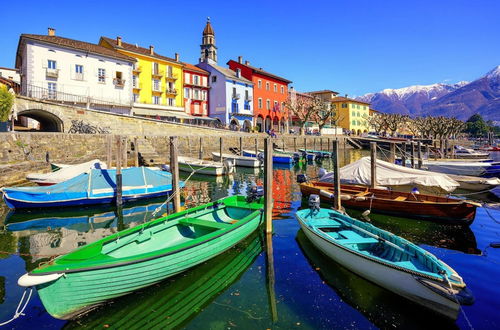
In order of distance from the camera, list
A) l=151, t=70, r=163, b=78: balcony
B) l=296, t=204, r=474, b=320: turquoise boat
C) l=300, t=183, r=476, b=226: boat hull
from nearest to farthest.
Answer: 1. l=296, t=204, r=474, b=320: turquoise boat
2. l=300, t=183, r=476, b=226: boat hull
3. l=151, t=70, r=163, b=78: balcony

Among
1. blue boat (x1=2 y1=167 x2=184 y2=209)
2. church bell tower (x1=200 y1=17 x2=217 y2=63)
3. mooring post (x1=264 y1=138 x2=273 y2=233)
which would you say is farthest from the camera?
church bell tower (x1=200 y1=17 x2=217 y2=63)

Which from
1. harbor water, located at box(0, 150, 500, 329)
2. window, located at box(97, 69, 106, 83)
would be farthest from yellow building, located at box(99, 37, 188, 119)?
harbor water, located at box(0, 150, 500, 329)

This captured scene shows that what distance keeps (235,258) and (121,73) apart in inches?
1488

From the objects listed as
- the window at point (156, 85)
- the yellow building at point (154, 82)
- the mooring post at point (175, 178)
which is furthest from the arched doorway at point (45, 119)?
the mooring post at point (175, 178)

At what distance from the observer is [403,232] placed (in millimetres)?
11789

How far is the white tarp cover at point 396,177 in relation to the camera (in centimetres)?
1446

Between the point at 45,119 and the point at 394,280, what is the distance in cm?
3895

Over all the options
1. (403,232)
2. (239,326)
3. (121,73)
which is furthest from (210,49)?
(239,326)

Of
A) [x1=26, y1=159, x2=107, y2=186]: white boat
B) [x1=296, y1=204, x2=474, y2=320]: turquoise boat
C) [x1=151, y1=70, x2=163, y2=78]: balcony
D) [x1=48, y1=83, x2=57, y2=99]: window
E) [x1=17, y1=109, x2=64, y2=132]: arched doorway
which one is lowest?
[x1=296, y1=204, x2=474, y2=320]: turquoise boat

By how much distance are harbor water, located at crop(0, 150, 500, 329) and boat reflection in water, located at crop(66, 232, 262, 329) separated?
22 millimetres

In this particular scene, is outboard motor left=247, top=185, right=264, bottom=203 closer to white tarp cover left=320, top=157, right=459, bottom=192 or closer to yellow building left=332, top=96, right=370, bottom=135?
white tarp cover left=320, top=157, right=459, bottom=192

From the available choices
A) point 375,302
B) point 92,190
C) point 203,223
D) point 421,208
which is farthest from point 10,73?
point 375,302

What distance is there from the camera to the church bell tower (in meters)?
58.2

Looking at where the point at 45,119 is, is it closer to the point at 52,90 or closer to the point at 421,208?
the point at 52,90
